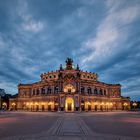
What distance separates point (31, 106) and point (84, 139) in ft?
293

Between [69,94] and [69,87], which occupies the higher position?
[69,87]

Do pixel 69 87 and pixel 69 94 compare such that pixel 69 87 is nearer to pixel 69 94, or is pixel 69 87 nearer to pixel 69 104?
pixel 69 94

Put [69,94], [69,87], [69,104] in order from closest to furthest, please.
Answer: [69,94] → [69,104] → [69,87]

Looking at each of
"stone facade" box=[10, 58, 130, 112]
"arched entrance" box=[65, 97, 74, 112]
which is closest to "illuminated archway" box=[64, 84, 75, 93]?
"stone facade" box=[10, 58, 130, 112]

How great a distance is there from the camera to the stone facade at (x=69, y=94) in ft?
268

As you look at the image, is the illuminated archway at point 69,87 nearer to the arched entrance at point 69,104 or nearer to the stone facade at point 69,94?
the stone facade at point 69,94

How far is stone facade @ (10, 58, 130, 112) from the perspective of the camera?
8175 centimetres

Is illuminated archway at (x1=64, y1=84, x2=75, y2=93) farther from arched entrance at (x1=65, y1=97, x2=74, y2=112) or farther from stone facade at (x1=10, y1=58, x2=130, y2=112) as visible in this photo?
arched entrance at (x1=65, y1=97, x2=74, y2=112)

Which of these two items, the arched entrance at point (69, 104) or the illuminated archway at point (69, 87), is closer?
the arched entrance at point (69, 104)

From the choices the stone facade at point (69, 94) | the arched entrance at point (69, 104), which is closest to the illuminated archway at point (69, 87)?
the stone facade at point (69, 94)

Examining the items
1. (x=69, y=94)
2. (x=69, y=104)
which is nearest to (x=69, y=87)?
(x=69, y=94)

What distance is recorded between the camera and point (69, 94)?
81625mm

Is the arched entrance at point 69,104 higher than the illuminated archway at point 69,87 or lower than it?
lower

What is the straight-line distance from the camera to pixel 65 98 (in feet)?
266
